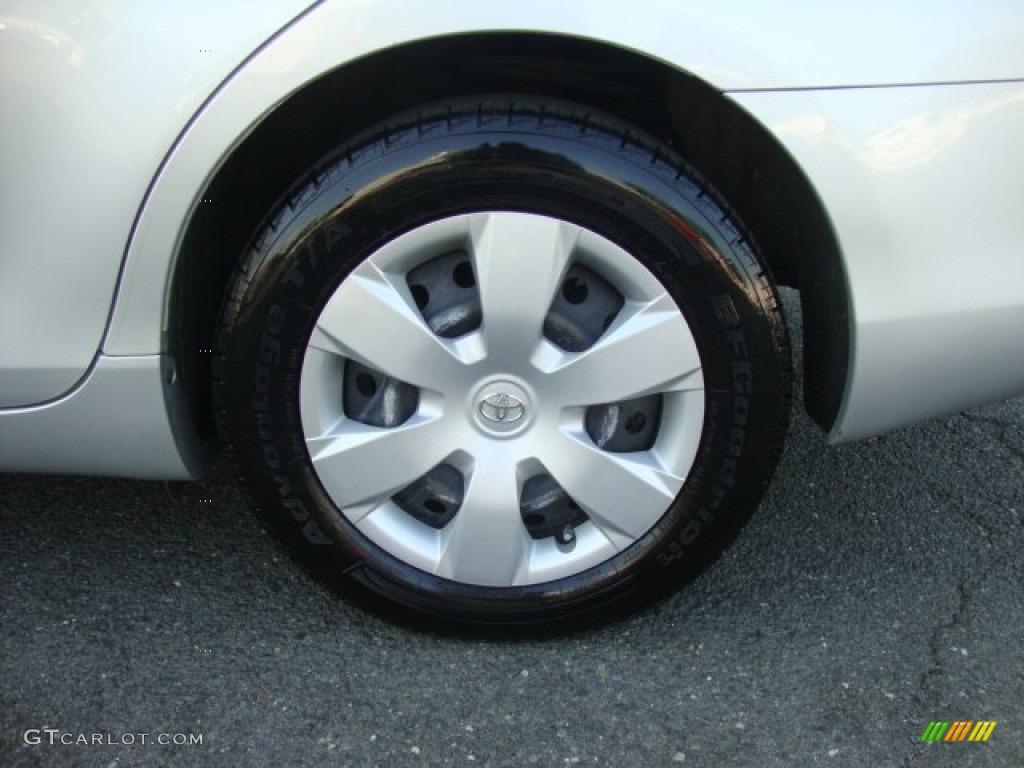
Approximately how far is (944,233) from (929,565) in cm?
81

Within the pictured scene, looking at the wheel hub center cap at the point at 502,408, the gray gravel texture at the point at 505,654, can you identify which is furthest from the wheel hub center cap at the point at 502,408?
the gray gravel texture at the point at 505,654

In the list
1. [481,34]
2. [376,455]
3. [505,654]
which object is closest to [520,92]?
[481,34]

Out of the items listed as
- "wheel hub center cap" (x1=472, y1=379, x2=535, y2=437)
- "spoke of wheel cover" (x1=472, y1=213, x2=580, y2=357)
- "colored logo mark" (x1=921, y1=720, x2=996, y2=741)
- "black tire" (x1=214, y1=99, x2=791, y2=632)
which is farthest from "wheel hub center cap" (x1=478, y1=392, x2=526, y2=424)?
"colored logo mark" (x1=921, y1=720, x2=996, y2=741)

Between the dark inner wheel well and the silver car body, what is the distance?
4 cm

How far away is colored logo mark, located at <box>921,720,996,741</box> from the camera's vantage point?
1.80m

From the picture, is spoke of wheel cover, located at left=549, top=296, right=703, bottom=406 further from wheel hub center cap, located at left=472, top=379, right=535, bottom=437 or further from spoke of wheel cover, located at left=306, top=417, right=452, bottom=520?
spoke of wheel cover, located at left=306, top=417, right=452, bottom=520

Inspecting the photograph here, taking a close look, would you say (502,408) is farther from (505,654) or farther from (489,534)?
(505,654)

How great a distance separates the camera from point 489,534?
1885mm

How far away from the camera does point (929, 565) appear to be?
2.23m

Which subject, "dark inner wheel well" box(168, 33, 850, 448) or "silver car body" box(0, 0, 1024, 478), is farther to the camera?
"dark inner wheel well" box(168, 33, 850, 448)

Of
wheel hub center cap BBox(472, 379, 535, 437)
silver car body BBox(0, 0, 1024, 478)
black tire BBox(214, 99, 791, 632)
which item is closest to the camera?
silver car body BBox(0, 0, 1024, 478)

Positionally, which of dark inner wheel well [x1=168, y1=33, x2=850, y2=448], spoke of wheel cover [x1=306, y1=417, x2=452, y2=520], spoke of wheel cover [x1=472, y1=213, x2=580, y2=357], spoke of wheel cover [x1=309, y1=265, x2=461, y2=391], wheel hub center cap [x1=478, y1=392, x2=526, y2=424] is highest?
dark inner wheel well [x1=168, y1=33, x2=850, y2=448]

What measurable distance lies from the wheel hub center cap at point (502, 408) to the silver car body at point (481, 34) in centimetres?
51

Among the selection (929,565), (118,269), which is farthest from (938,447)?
Answer: (118,269)
